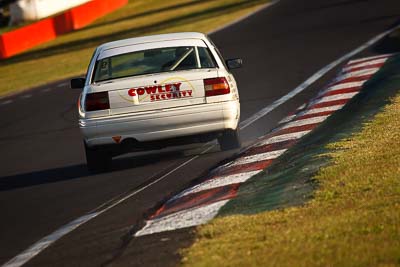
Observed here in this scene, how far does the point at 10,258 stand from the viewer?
808 centimetres

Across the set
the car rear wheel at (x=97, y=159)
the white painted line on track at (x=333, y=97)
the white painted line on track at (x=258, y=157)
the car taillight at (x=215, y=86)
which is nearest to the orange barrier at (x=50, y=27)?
the white painted line on track at (x=333, y=97)

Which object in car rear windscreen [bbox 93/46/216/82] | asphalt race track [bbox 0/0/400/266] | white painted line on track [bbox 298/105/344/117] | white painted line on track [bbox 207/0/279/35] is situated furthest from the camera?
white painted line on track [bbox 207/0/279/35]

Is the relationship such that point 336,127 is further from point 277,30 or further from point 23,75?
point 23,75

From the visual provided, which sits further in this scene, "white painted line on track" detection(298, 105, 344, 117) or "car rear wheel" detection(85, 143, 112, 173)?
"white painted line on track" detection(298, 105, 344, 117)

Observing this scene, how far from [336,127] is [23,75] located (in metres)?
22.2

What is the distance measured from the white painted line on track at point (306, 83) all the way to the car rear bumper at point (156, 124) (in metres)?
2.82

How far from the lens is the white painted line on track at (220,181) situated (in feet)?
31.7

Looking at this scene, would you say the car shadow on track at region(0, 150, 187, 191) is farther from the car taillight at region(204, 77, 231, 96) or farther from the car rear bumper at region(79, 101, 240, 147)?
the car taillight at region(204, 77, 231, 96)

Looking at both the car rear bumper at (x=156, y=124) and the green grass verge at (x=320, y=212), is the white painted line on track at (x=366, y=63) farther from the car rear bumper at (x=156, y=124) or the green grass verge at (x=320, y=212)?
the green grass verge at (x=320, y=212)

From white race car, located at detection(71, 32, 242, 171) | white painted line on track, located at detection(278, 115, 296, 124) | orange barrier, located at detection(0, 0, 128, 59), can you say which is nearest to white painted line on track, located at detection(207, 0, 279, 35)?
orange barrier, located at detection(0, 0, 128, 59)

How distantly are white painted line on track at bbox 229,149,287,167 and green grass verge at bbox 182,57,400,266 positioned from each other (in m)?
0.18

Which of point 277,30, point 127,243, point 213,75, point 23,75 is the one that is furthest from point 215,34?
point 127,243

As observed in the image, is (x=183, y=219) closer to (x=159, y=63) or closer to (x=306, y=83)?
(x=159, y=63)

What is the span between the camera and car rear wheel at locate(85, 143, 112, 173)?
1241cm
